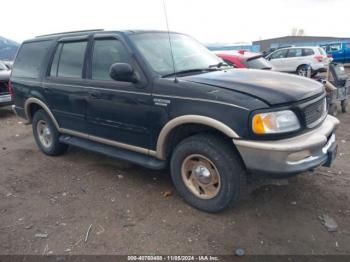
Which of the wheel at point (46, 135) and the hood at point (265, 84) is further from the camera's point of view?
the wheel at point (46, 135)

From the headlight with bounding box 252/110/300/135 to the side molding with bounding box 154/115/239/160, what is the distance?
216 mm

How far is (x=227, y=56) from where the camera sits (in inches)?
317

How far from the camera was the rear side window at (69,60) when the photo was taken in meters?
4.39

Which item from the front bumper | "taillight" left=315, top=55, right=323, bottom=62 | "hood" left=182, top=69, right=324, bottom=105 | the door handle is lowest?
"taillight" left=315, top=55, right=323, bottom=62

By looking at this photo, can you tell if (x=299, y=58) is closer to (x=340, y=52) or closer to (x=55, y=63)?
(x=340, y=52)

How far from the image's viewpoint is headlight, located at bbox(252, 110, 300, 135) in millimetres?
2875

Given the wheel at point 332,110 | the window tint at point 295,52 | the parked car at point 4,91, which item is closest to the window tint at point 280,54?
the window tint at point 295,52

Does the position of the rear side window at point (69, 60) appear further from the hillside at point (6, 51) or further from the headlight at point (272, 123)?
the hillside at point (6, 51)

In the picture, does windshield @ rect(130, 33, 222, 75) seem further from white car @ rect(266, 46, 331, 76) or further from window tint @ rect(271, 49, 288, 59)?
window tint @ rect(271, 49, 288, 59)

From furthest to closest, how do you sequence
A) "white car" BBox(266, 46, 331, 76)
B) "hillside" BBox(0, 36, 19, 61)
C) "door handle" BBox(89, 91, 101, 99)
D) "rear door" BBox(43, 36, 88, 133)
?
"hillside" BBox(0, 36, 19, 61)
"white car" BBox(266, 46, 331, 76)
"rear door" BBox(43, 36, 88, 133)
"door handle" BBox(89, 91, 101, 99)

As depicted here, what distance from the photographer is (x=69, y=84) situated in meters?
4.47

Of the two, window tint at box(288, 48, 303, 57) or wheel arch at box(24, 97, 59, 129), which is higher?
wheel arch at box(24, 97, 59, 129)

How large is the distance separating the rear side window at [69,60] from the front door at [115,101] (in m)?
0.26

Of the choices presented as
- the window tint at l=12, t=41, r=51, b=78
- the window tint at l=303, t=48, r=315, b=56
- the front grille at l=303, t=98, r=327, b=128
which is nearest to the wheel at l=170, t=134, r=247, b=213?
the front grille at l=303, t=98, r=327, b=128
